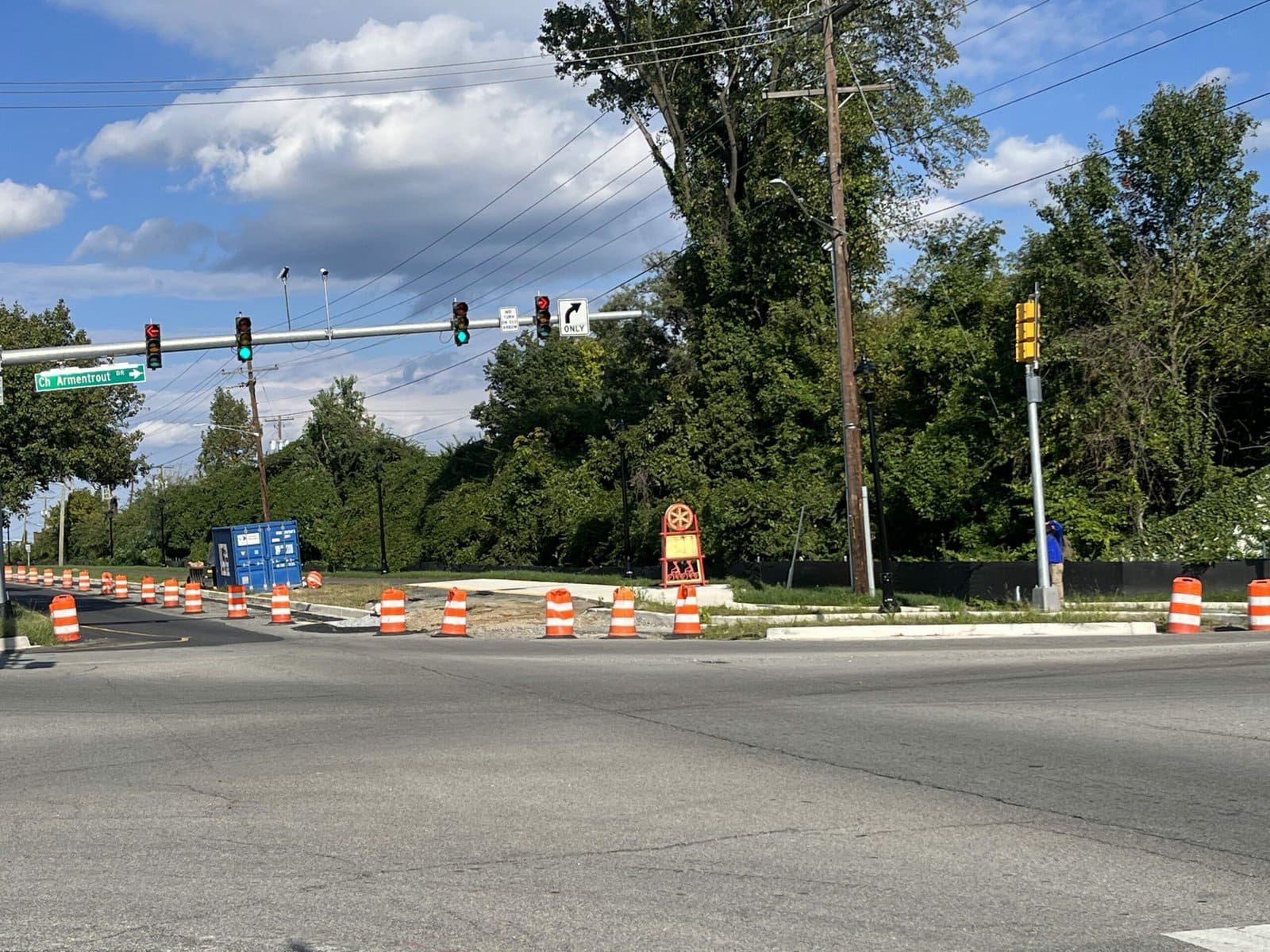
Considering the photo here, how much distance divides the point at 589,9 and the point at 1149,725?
150 ft

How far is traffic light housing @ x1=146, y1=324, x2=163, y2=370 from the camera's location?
88.3ft

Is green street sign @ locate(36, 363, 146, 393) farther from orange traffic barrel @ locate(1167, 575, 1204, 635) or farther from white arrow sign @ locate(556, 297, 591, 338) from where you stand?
orange traffic barrel @ locate(1167, 575, 1204, 635)

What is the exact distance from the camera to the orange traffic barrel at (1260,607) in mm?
21438

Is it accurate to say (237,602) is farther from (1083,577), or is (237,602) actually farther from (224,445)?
(224,445)

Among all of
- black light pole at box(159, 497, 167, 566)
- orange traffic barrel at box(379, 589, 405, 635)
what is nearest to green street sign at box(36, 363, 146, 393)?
orange traffic barrel at box(379, 589, 405, 635)

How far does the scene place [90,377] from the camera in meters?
27.3

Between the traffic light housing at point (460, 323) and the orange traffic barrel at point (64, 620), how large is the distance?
397 inches

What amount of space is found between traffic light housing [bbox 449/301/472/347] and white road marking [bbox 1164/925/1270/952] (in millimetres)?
25028

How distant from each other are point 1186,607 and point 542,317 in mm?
15435

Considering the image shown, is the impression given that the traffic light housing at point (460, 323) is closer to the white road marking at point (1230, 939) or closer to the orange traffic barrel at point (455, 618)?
the orange traffic barrel at point (455, 618)

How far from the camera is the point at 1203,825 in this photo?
770 cm

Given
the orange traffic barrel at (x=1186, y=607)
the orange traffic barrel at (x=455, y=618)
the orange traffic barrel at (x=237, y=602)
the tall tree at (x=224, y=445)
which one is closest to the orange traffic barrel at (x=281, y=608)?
the orange traffic barrel at (x=237, y=602)

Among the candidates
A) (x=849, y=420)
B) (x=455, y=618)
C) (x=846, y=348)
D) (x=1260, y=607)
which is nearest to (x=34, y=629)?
(x=455, y=618)

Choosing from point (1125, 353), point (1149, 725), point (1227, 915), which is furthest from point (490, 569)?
point (1227, 915)
